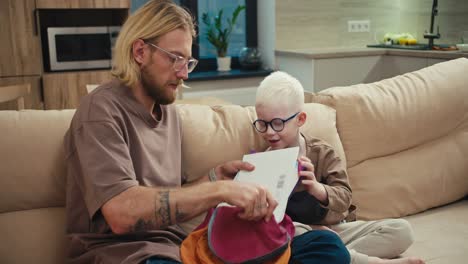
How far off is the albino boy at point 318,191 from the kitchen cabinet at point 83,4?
2.36 meters

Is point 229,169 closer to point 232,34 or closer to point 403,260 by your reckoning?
point 403,260

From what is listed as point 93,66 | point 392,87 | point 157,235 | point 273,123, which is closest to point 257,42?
point 93,66

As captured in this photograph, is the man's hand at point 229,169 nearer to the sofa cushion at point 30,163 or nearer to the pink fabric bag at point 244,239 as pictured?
the pink fabric bag at point 244,239

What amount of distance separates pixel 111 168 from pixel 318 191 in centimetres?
63

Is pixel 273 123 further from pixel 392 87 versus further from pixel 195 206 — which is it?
pixel 392 87

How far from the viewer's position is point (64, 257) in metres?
1.65

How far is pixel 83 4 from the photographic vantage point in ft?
12.2

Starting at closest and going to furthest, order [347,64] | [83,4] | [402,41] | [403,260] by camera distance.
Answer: [403,260]
[83,4]
[347,64]
[402,41]

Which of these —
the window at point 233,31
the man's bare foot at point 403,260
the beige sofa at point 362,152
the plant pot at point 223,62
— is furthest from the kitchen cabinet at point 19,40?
the man's bare foot at point 403,260

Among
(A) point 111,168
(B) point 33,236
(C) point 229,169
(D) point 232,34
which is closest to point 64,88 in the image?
(D) point 232,34

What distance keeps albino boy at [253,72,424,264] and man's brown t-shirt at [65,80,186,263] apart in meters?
0.34

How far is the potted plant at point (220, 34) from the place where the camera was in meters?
4.48

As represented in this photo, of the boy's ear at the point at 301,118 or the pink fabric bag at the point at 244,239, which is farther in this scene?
the boy's ear at the point at 301,118

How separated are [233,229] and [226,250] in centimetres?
6
